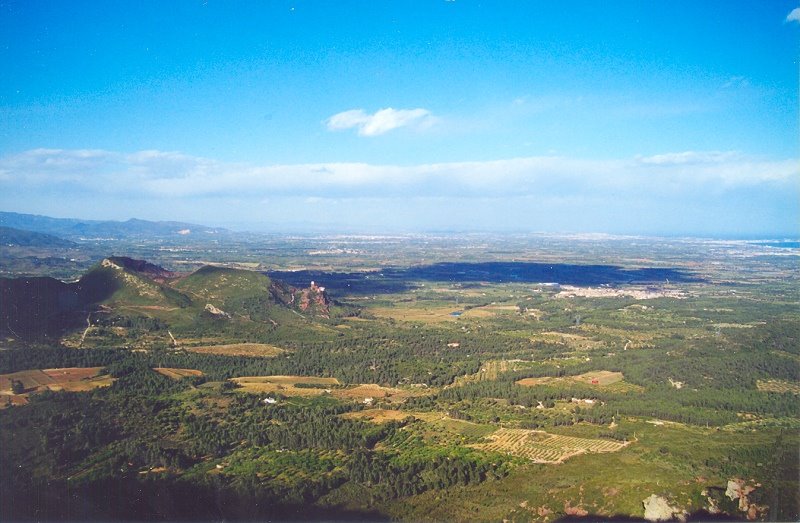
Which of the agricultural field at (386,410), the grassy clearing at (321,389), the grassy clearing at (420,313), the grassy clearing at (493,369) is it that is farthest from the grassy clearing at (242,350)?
the grassy clearing at (420,313)

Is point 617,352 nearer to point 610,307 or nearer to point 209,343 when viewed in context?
point 610,307

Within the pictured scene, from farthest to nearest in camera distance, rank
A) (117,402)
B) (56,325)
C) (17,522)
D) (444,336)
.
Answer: (444,336) → (56,325) → (117,402) → (17,522)

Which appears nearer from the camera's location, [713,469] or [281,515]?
[281,515]

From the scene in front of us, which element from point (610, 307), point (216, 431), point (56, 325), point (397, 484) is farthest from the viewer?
point (610, 307)

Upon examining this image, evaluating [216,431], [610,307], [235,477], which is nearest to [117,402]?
[216,431]

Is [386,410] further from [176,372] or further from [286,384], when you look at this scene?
[176,372]

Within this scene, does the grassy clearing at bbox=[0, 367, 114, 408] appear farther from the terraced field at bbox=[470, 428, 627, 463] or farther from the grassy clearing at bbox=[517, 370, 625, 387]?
the grassy clearing at bbox=[517, 370, 625, 387]

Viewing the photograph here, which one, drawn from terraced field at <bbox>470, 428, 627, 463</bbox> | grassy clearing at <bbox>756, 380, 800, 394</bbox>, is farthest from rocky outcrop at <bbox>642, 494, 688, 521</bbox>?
grassy clearing at <bbox>756, 380, 800, 394</bbox>
